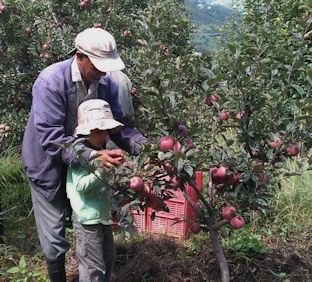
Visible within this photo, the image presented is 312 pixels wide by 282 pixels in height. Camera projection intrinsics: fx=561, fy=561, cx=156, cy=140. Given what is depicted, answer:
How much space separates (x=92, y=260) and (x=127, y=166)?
645 millimetres

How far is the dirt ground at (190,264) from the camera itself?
3484 millimetres

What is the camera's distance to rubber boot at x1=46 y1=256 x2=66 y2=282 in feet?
9.93

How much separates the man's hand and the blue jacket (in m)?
0.06

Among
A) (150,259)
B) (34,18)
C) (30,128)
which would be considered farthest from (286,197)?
(34,18)

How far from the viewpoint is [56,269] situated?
10.0 feet

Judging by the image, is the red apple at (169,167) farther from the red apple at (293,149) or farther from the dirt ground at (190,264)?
the dirt ground at (190,264)

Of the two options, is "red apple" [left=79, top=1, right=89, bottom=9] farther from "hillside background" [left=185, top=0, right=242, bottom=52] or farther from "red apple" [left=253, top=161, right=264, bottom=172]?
"hillside background" [left=185, top=0, right=242, bottom=52]

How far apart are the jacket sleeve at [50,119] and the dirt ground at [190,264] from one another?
47.0 inches

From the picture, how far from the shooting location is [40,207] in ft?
9.65

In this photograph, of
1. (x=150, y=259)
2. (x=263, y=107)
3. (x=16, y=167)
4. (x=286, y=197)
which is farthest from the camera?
(x=16, y=167)

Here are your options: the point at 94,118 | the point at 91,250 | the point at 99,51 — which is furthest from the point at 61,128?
the point at 91,250

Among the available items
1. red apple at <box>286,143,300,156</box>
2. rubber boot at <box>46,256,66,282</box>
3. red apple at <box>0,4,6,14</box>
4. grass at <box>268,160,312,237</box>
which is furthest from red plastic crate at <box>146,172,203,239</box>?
red apple at <box>0,4,6,14</box>

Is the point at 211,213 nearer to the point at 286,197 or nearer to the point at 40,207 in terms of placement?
the point at 40,207

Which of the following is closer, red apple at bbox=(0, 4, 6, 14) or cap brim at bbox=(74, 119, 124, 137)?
cap brim at bbox=(74, 119, 124, 137)
